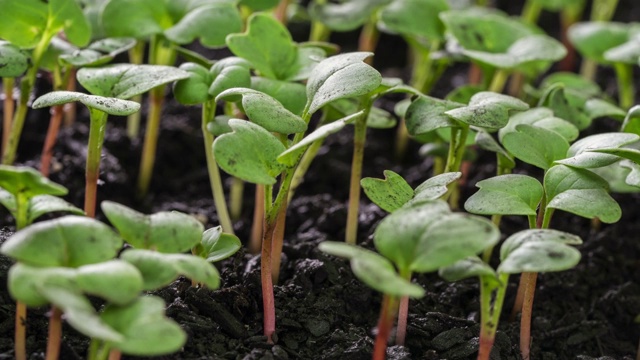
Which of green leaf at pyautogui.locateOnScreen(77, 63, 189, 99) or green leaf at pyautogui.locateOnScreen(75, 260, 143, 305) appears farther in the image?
green leaf at pyautogui.locateOnScreen(77, 63, 189, 99)

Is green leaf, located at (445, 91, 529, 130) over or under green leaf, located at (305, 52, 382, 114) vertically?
under

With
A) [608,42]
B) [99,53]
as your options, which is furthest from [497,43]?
[99,53]

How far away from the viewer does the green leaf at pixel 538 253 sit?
2.97 ft

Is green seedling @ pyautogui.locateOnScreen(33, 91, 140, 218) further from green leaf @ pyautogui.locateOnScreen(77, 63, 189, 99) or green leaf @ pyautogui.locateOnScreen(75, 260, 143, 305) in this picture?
green leaf @ pyautogui.locateOnScreen(75, 260, 143, 305)

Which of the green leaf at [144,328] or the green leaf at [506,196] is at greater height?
the green leaf at [506,196]

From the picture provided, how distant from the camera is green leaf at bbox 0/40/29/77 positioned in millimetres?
1299

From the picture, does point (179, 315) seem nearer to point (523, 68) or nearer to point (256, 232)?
point (256, 232)

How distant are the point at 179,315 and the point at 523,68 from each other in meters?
1.11

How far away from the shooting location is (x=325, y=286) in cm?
129

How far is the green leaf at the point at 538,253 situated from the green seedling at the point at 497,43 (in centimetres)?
61

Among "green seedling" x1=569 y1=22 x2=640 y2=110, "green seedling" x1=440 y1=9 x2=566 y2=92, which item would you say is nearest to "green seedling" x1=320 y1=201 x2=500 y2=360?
"green seedling" x1=440 y1=9 x2=566 y2=92

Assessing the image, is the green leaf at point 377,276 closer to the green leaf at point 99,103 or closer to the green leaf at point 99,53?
the green leaf at point 99,103

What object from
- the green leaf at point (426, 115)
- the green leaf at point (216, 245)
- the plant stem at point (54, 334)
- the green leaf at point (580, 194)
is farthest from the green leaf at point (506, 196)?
the plant stem at point (54, 334)

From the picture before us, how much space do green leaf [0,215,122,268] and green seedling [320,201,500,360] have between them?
0.88 ft
